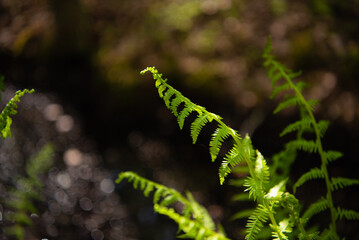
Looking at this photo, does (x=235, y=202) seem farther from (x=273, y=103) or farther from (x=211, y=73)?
(x=211, y=73)

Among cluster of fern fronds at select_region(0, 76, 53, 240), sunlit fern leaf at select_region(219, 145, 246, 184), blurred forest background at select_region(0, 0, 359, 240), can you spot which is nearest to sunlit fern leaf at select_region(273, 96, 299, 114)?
sunlit fern leaf at select_region(219, 145, 246, 184)

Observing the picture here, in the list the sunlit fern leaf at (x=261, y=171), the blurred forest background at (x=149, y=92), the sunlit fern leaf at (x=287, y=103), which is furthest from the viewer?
the blurred forest background at (x=149, y=92)

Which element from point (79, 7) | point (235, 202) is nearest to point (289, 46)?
point (235, 202)

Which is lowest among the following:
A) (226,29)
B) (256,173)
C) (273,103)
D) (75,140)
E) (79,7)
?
(256,173)

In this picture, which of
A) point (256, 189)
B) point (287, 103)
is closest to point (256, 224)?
point (256, 189)

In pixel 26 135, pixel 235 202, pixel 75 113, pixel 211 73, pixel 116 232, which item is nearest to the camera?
pixel 116 232

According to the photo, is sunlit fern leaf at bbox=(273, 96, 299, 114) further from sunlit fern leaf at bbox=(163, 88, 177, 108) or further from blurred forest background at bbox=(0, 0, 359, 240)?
blurred forest background at bbox=(0, 0, 359, 240)

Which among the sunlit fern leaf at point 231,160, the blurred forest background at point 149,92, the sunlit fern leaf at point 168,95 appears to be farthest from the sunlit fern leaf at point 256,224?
the blurred forest background at point 149,92

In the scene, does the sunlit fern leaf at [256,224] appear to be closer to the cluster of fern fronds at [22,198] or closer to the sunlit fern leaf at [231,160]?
the sunlit fern leaf at [231,160]
